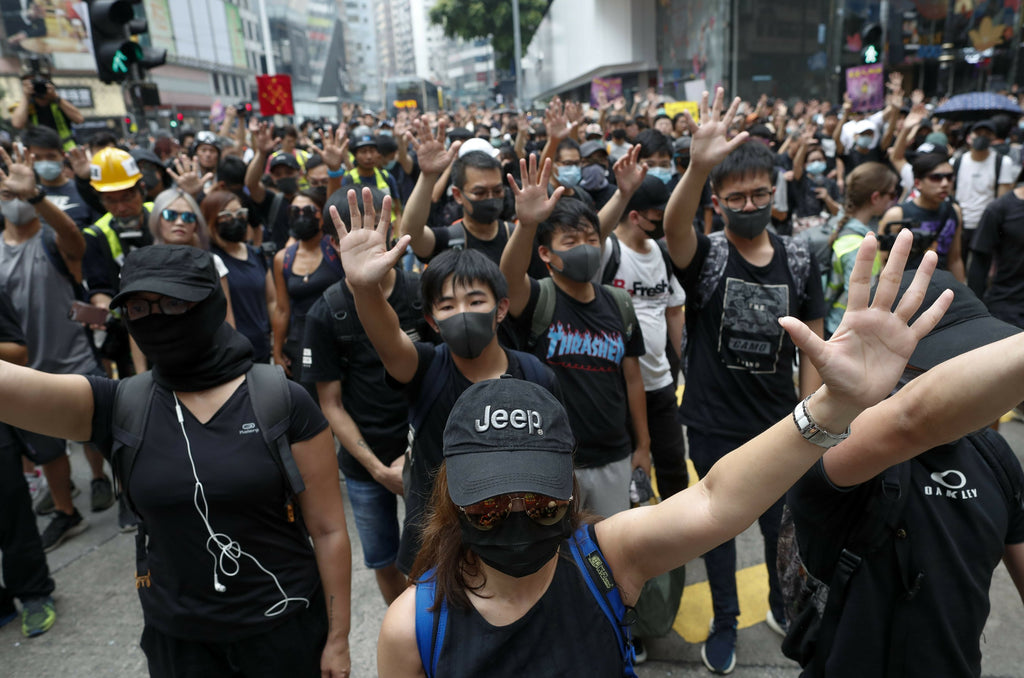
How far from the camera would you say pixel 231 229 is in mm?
4508

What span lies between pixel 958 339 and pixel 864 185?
10.2 feet

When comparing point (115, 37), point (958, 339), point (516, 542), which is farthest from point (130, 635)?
point (115, 37)

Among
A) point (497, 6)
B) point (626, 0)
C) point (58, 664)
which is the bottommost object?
point (58, 664)

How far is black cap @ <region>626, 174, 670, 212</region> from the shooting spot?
3.81 metres

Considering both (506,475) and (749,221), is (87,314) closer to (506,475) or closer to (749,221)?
(506,475)

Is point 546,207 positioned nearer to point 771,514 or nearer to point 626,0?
point 771,514

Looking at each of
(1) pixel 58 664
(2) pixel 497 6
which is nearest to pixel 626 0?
(2) pixel 497 6

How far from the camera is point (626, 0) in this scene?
112 feet

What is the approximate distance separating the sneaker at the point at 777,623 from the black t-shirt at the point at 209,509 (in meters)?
2.34

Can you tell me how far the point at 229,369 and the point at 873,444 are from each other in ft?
5.60

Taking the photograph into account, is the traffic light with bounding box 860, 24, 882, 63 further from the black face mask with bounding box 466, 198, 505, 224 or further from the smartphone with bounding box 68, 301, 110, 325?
the smartphone with bounding box 68, 301, 110, 325

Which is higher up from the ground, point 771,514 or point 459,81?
point 459,81

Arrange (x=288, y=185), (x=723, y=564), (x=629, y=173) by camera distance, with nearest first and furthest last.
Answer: (x=723, y=564) → (x=629, y=173) → (x=288, y=185)

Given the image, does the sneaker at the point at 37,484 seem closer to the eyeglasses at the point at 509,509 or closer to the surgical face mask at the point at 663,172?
the eyeglasses at the point at 509,509
